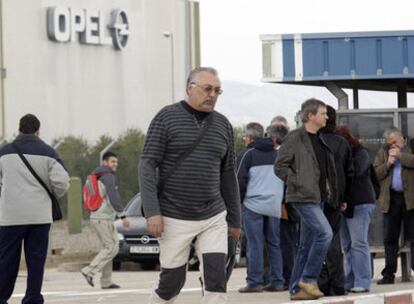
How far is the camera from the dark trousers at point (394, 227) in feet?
61.2

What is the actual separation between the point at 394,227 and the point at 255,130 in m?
2.00

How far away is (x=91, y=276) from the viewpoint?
2088cm

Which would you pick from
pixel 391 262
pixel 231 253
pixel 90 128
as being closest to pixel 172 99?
pixel 90 128

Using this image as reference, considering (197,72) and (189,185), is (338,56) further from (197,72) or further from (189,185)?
(189,185)

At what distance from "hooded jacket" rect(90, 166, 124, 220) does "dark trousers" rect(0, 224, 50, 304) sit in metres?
6.02

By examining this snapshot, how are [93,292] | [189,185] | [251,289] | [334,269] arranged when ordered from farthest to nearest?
1. [93,292]
2. [251,289]
3. [334,269]
4. [189,185]

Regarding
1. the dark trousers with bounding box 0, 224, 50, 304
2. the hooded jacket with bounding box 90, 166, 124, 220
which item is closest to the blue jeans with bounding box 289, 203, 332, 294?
the dark trousers with bounding box 0, 224, 50, 304

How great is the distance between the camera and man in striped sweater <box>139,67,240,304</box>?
12016 millimetres

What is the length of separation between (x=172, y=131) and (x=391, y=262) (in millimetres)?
7125

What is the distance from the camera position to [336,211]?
637 inches

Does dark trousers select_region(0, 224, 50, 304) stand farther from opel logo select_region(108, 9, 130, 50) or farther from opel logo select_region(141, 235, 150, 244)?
opel logo select_region(108, 9, 130, 50)

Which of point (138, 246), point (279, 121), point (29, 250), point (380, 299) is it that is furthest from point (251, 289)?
point (138, 246)

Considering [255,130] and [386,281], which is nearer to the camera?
[255,130]

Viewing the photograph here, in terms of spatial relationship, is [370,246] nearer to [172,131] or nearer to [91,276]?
[91,276]
